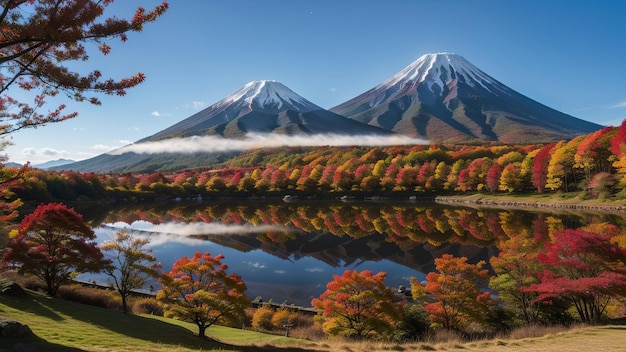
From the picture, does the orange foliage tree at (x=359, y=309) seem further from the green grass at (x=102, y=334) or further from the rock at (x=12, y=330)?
the rock at (x=12, y=330)

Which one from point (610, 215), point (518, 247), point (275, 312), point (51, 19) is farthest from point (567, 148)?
point (51, 19)

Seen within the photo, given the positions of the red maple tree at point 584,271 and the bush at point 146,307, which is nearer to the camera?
the red maple tree at point 584,271

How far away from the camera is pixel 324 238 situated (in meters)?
45.5

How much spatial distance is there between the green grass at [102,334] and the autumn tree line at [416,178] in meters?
43.7

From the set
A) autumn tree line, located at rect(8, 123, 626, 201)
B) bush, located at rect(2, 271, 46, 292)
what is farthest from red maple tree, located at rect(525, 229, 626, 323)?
autumn tree line, located at rect(8, 123, 626, 201)

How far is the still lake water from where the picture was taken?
3058 cm

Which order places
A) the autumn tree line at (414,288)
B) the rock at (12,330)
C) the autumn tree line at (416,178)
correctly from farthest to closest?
the autumn tree line at (416,178) < the autumn tree line at (414,288) < the rock at (12,330)

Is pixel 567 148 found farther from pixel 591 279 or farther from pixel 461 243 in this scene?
pixel 591 279

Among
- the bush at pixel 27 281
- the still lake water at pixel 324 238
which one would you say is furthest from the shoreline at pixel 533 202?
the bush at pixel 27 281

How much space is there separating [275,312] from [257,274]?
36.9 feet

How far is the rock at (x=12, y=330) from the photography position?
899 cm

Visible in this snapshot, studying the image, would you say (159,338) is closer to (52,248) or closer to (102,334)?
(102,334)

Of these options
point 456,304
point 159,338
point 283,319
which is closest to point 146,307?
point 283,319

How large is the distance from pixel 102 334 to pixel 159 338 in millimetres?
1703
